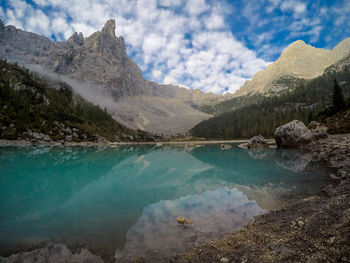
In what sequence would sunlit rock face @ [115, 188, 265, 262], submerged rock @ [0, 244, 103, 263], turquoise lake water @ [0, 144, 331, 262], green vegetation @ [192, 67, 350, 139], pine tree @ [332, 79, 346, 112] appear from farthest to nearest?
green vegetation @ [192, 67, 350, 139] → pine tree @ [332, 79, 346, 112] → turquoise lake water @ [0, 144, 331, 262] → sunlit rock face @ [115, 188, 265, 262] → submerged rock @ [0, 244, 103, 263]

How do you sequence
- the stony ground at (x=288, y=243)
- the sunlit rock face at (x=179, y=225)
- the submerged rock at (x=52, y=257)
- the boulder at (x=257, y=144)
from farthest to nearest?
the boulder at (x=257, y=144) < the sunlit rock face at (x=179, y=225) < the submerged rock at (x=52, y=257) < the stony ground at (x=288, y=243)

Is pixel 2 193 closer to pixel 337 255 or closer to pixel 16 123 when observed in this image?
pixel 337 255

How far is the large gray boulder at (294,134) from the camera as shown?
4862cm

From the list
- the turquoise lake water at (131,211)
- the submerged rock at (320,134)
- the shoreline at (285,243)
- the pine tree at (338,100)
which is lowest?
the turquoise lake water at (131,211)

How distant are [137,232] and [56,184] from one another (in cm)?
1612

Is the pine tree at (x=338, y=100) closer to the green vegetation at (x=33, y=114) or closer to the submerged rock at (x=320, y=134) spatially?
the submerged rock at (x=320, y=134)

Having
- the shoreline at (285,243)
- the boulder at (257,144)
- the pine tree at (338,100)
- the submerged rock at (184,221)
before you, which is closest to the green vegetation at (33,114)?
the boulder at (257,144)

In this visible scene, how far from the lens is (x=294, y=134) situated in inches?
1982

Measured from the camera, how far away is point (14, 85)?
351 ft

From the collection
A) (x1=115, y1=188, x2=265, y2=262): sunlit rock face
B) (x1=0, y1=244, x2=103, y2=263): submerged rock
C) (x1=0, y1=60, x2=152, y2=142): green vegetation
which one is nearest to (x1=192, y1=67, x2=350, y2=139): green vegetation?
(x1=0, y1=60, x2=152, y2=142): green vegetation

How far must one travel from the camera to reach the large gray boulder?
4862 centimetres

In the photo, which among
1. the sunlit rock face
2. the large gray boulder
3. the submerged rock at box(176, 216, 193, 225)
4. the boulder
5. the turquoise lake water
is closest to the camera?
the sunlit rock face

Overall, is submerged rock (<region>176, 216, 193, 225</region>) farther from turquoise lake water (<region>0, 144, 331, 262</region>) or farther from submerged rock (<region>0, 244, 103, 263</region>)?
submerged rock (<region>0, 244, 103, 263</region>)

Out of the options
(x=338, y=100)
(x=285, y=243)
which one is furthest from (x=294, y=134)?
(x=285, y=243)
